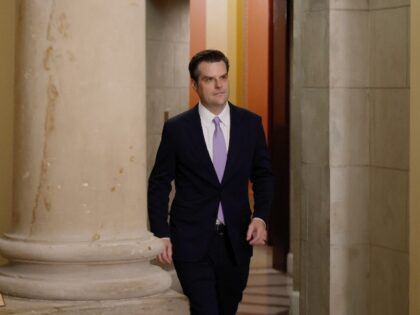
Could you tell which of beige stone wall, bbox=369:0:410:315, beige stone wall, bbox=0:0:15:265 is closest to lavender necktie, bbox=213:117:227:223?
beige stone wall, bbox=0:0:15:265

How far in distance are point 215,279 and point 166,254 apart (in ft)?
1.42

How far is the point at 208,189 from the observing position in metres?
5.15

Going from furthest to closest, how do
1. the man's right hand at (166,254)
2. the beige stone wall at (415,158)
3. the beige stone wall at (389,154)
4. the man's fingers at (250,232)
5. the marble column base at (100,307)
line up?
the beige stone wall at (389,154)
the beige stone wall at (415,158)
the man's fingers at (250,232)
the man's right hand at (166,254)
the marble column base at (100,307)

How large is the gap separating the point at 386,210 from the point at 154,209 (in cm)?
186

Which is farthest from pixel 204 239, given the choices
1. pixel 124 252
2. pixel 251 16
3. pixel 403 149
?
pixel 251 16

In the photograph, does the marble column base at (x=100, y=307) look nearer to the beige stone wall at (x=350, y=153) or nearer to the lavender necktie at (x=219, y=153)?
the lavender necktie at (x=219, y=153)

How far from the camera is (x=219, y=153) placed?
17.0 feet

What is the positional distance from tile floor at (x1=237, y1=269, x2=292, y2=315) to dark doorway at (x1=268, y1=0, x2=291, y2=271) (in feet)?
1.04

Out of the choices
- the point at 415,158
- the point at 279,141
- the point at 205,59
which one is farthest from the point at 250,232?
the point at 279,141

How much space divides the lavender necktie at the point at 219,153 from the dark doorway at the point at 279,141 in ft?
21.1

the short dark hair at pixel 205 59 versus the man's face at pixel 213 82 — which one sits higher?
the short dark hair at pixel 205 59

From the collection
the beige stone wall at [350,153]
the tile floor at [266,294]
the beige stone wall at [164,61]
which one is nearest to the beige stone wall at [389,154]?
the beige stone wall at [350,153]

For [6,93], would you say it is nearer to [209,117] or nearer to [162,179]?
[162,179]

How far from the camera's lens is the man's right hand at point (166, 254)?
4.81m
